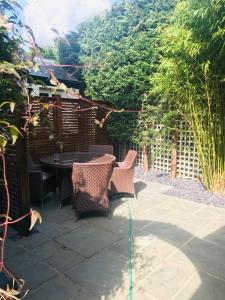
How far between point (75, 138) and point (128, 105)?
1582mm

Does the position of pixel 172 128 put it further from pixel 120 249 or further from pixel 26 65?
pixel 26 65

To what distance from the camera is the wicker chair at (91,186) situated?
3.32 metres

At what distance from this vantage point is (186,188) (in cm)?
499

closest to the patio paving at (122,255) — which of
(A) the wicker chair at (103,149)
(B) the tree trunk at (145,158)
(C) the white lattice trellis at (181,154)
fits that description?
(A) the wicker chair at (103,149)

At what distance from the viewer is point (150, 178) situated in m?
5.83

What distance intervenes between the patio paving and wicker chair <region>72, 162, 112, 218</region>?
0.71ft

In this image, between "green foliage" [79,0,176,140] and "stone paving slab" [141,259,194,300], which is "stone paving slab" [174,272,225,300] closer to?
"stone paving slab" [141,259,194,300]

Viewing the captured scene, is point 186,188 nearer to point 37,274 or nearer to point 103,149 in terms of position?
point 103,149

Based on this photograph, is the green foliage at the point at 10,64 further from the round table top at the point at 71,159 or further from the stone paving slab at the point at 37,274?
the round table top at the point at 71,159

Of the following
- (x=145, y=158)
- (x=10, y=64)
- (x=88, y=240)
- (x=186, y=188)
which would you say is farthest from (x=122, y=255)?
(x=145, y=158)

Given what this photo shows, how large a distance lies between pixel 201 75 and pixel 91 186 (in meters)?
2.54

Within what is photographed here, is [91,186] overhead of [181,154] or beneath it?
beneath

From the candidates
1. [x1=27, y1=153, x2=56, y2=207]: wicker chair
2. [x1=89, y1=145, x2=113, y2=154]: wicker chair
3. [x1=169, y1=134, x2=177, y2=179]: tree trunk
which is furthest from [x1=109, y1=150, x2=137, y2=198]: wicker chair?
[x1=169, y1=134, x2=177, y2=179]: tree trunk

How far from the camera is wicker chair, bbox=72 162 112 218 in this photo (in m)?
3.32
